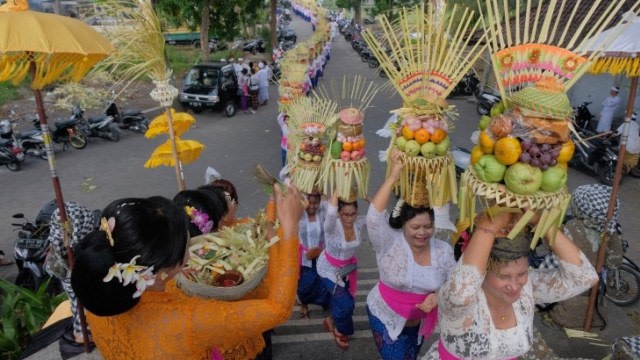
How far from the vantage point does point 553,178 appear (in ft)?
5.03

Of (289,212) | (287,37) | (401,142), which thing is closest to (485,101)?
(401,142)

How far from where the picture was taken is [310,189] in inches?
137

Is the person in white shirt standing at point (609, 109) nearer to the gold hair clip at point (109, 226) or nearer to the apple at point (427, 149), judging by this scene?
the apple at point (427, 149)

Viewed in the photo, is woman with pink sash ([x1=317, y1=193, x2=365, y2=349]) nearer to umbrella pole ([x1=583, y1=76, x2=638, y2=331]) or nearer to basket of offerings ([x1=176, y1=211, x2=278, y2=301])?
basket of offerings ([x1=176, y1=211, x2=278, y2=301])

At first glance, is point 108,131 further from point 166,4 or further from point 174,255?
point 174,255

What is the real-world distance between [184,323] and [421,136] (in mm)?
1556

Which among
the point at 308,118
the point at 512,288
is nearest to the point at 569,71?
the point at 512,288

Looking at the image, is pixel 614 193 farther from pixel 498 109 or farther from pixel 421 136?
pixel 498 109

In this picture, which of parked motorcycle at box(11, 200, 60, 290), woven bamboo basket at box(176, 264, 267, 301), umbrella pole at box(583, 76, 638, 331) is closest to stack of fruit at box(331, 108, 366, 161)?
woven bamboo basket at box(176, 264, 267, 301)

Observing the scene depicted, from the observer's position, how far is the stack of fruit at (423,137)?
2.35m

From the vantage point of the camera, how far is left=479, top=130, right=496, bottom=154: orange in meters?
1.59

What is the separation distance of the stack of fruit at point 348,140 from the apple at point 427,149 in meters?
0.81

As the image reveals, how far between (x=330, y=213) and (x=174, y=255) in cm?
168

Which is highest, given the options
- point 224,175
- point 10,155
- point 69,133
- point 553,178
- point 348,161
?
point 553,178
